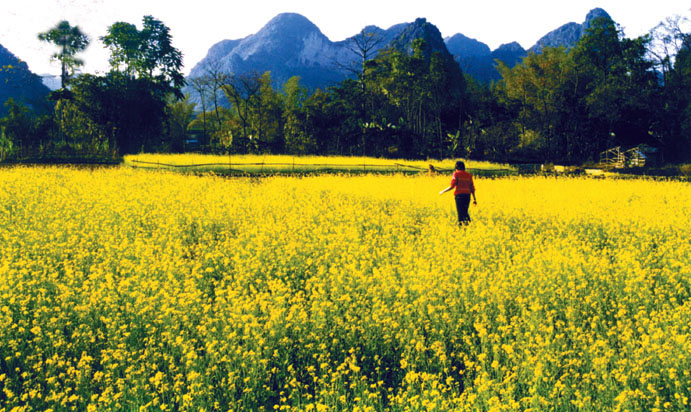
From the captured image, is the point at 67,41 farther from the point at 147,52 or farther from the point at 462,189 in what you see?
the point at 462,189

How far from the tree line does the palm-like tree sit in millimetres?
93

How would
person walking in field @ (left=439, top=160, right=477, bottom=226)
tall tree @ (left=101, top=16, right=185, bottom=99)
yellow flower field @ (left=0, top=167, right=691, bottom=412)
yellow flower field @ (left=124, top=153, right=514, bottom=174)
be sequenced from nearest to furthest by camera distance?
yellow flower field @ (left=0, top=167, right=691, bottom=412), person walking in field @ (left=439, top=160, right=477, bottom=226), yellow flower field @ (left=124, top=153, right=514, bottom=174), tall tree @ (left=101, top=16, right=185, bottom=99)

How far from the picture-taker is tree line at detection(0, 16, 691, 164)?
43.2m

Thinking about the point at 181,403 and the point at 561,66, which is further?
the point at 561,66

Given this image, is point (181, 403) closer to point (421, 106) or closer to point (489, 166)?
point (489, 166)

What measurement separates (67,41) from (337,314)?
166ft

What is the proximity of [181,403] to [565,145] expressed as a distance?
4993cm

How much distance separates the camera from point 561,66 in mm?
51562

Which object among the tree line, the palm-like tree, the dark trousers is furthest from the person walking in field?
the palm-like tree

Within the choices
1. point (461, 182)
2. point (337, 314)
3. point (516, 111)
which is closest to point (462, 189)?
point (461, 182)

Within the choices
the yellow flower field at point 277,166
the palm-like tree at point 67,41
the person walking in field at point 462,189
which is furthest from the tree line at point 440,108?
the person walking in field at point 462,189

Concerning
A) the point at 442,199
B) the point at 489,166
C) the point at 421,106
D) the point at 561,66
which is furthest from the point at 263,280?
the point at 561,66

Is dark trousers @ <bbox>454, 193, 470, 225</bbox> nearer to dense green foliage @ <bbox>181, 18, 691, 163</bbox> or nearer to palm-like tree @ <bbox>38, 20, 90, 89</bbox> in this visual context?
dense green foliage @ <bbox>181, 18, 691, 163</bbox>

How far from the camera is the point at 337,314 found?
6039 millimetres
